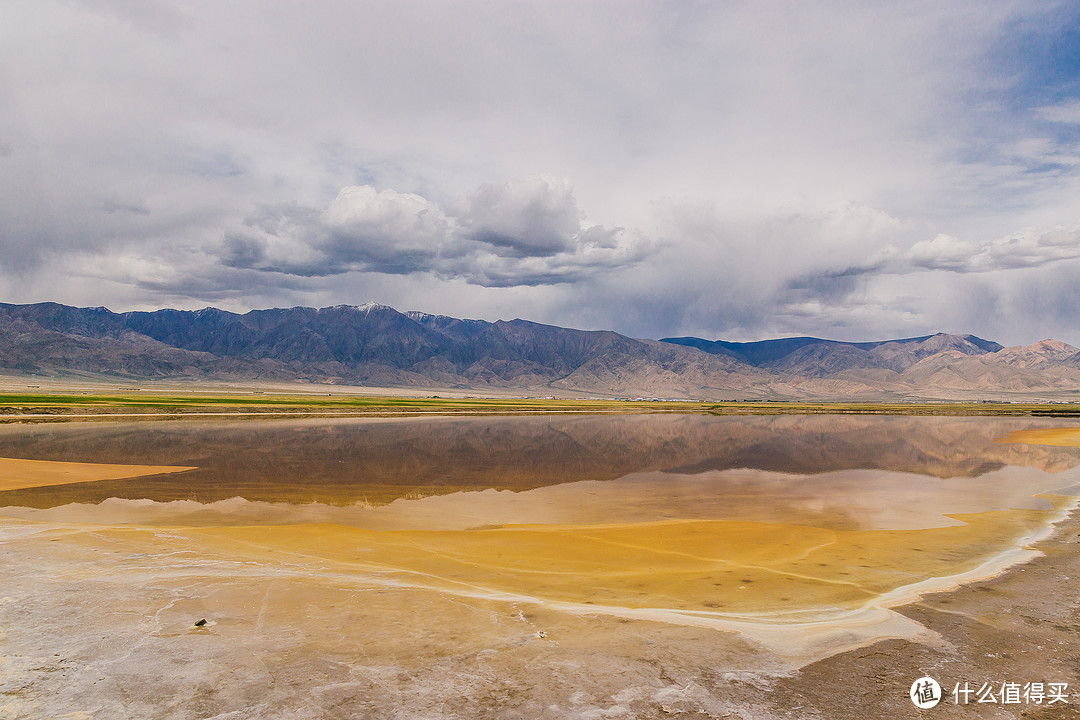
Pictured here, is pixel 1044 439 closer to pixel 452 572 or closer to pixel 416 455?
pixel 416 455

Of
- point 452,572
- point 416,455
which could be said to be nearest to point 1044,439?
point 416,455

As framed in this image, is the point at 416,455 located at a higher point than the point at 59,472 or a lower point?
lower

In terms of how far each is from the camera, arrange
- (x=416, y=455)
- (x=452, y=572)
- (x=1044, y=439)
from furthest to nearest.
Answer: (x=1044, y=439), (x=416, y=455), (x=452, y=572)

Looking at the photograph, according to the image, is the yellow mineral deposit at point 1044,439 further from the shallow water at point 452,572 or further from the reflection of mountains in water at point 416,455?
the shallow water at point 452,572

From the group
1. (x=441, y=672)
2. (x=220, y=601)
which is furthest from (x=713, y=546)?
(x=220, y=601)

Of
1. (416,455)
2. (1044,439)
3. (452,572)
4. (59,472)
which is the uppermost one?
(452,572)

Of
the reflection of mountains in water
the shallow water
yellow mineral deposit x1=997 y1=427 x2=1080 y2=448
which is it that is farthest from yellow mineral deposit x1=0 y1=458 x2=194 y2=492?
yellow mineral deposit x1=997 y1=427 x2=1080 y2=448

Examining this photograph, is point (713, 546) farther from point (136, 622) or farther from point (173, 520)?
point (173, 520)
